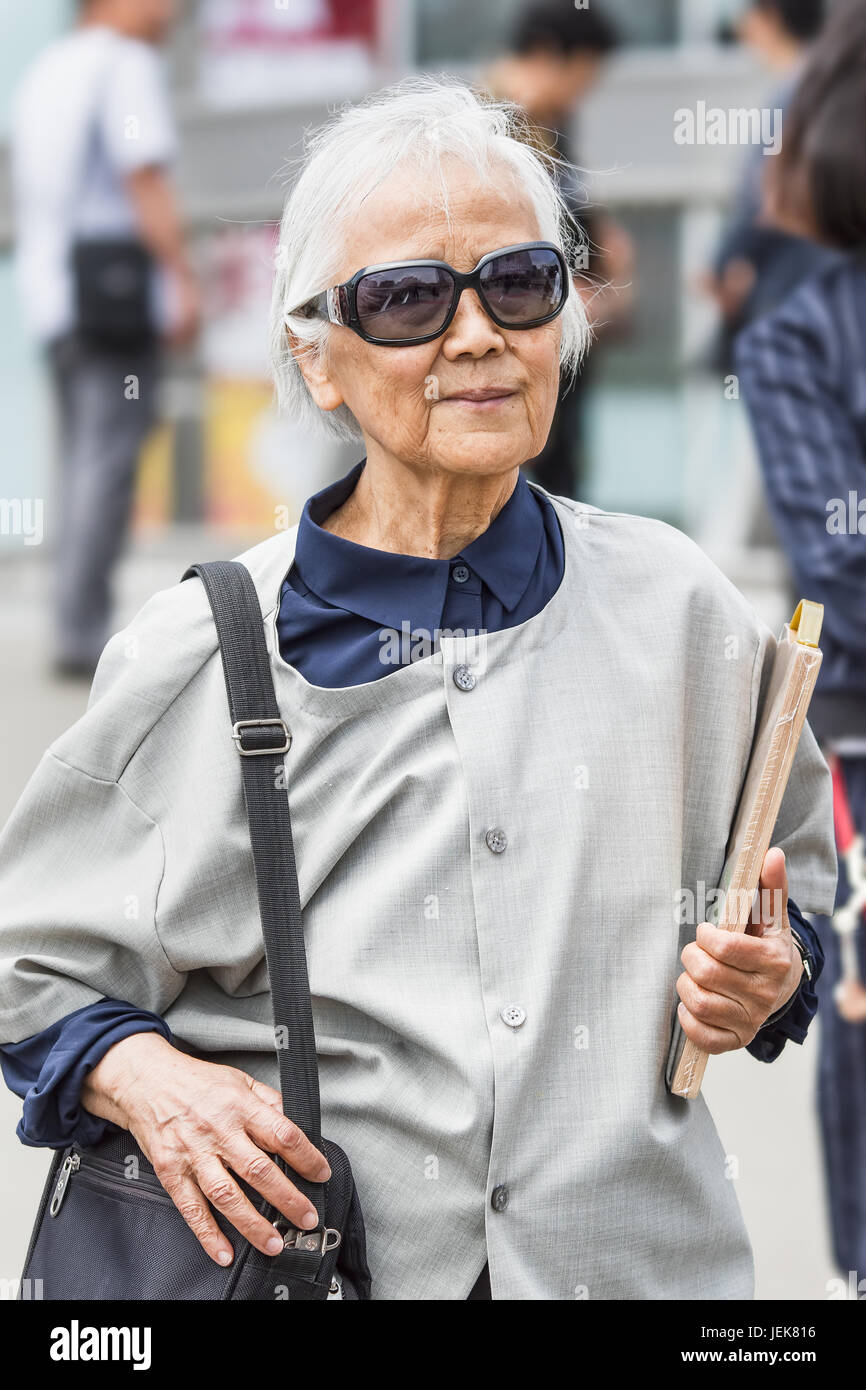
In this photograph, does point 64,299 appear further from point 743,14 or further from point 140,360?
point 743,14

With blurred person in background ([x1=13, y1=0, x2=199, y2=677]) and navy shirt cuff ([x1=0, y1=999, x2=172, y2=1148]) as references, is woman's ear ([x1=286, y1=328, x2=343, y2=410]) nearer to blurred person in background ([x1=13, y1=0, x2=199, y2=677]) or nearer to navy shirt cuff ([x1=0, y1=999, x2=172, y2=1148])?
navy shirt cuff ([x1=0, y1=999, x2=172, y2=1148])

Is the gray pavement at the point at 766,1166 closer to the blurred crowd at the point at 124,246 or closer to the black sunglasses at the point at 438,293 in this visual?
the black sunglasses at the point at 438,293

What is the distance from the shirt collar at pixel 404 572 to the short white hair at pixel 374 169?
0.21 m

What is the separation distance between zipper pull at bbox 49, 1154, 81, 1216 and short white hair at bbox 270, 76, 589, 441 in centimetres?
86

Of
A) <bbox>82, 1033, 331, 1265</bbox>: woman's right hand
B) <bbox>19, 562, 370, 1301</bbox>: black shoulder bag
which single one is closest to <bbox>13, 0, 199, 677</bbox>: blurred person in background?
<bbox>19, 562, 370, 1301</bbox>: black shoulder bag

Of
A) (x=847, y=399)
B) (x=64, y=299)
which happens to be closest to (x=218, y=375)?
(x=64, y=299)

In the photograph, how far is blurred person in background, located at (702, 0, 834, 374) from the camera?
6.30 meters

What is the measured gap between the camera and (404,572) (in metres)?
1.86

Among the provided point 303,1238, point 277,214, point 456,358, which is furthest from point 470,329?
point 277,214

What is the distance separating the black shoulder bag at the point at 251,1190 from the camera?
1.72m

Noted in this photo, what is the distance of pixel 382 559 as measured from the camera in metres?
1.86

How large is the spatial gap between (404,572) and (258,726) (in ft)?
0.78

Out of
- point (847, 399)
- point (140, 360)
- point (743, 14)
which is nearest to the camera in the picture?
point (847, 399)
